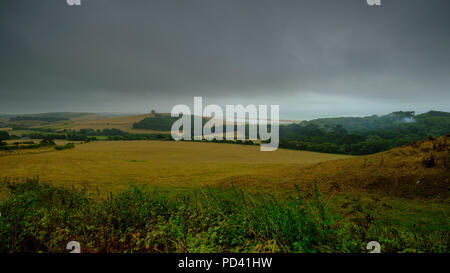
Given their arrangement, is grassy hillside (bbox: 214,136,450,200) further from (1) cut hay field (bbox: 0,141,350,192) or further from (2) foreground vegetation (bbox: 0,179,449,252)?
(2) foreground vegetation (bbox: 0,179,449,252)

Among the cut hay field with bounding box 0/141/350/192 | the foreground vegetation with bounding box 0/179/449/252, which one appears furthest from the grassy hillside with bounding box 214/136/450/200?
the foreground vegetation with bounding box 0/179/449/252

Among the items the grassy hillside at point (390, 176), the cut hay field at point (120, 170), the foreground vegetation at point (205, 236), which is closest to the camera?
the foreground vegetation at point (205, 236)

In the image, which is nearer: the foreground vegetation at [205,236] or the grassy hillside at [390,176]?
the foreground vegetation at [205,236]

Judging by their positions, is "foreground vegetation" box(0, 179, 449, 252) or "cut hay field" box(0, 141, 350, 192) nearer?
"foreground vegetation" box(0, 179, 449, 252)

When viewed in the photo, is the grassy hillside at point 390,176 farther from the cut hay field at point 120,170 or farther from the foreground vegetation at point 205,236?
the foreground vegetation at point 205,236

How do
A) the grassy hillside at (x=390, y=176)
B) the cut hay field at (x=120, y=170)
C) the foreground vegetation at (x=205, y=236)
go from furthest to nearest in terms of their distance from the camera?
the cut hay field at (x=120, y=170), the grassy hillside at (x=390, y=176), the foreground vegetation at (x=205, y=236)

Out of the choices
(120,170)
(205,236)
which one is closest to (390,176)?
(205,236)

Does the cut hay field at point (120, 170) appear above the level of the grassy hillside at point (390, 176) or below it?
below

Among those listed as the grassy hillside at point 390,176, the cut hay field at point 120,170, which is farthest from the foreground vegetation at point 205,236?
the cut hay field at point 120,170

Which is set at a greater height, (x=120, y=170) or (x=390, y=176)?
(x=390, y=176)

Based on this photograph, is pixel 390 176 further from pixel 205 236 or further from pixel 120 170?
pixel 120 170
